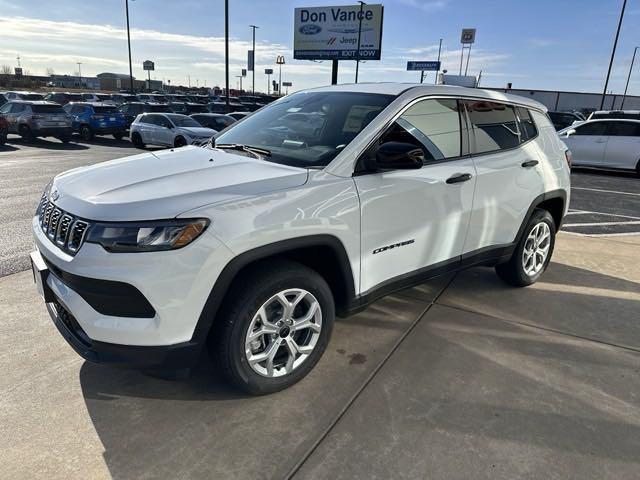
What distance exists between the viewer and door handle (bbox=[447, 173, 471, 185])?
337 centimetres

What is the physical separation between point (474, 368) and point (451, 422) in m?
0.62

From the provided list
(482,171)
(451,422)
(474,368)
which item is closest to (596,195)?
(482,171)

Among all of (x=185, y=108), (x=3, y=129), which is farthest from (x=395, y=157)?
(x=185, y=108)

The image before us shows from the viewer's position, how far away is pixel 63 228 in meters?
2.45

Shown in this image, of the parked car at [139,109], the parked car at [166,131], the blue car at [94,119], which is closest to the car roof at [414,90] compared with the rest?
the parked car at [166,131]

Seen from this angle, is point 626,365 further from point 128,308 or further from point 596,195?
point 596,195

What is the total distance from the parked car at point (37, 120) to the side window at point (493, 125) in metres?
17.3

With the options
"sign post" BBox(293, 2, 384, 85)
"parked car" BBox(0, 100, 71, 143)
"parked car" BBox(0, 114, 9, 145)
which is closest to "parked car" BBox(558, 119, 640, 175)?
"parked car" BBox(0, 100, 71, 143)

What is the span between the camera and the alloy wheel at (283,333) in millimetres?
2613

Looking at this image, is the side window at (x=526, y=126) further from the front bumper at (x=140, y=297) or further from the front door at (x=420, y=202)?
the front bumper at (x=140, y=297)

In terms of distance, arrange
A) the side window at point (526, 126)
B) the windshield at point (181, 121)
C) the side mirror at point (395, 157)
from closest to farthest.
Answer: the side mirror at point (395, 157) → the side window at point (526, 126) → the windshield at point (181, 121)

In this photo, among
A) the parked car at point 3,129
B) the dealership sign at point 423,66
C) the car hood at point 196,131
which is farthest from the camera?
the dealership sign at point 423,66

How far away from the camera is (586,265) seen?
524 centimetres

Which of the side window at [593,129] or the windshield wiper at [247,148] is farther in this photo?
the side window at [593,129]
